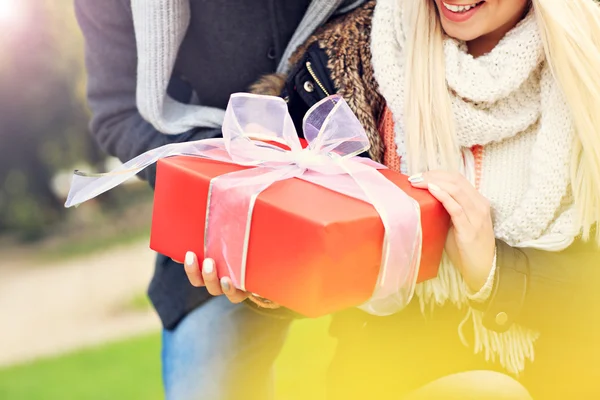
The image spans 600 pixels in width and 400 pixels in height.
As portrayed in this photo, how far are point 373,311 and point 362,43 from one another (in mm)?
351

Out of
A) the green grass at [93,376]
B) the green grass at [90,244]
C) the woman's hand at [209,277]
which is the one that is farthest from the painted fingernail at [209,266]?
the green grass at [90,244]

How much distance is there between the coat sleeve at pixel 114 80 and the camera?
105 cm

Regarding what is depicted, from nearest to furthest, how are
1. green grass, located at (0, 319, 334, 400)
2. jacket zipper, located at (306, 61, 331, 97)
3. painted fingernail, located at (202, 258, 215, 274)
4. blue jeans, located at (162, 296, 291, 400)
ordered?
painted fingernail, located at (202, 258, 215, 274)
jacket zipper, located at (306, 61, 331, 97)
blue jeans, located at (162, 296, 291, 400)
green grass, located at (0, 319, 334, 400)

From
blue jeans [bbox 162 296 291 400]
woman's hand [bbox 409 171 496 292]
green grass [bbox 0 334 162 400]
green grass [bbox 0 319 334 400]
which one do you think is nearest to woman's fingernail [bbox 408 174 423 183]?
woman's hand [bbox 409 171 496 292]

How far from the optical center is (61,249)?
244 centimetres

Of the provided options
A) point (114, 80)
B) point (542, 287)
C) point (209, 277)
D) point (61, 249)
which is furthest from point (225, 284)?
point (61, 249)

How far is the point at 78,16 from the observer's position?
1091 millimetres

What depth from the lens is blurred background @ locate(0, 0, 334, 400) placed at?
181 cm

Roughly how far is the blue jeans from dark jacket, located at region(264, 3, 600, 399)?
0.17 metres

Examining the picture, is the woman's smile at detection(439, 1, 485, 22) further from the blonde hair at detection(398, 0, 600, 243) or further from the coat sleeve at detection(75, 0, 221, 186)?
the coat sleeve at detection(75, 0, 221, 186)

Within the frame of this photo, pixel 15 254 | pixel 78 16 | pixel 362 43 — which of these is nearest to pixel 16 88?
pixel 15 254

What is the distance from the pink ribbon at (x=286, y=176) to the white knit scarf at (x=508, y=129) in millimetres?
113

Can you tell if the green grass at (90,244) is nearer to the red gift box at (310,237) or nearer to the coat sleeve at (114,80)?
the coat sleeve at (114,80)

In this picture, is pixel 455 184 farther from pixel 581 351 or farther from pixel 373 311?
pixel 581 351
